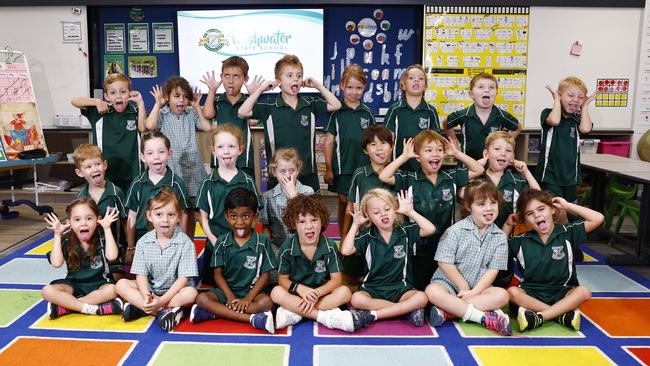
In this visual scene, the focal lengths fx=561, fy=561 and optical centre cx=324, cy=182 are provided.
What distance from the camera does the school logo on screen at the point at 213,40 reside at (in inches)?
218

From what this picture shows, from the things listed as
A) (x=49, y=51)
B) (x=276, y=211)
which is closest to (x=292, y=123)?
(x=276, y=211)

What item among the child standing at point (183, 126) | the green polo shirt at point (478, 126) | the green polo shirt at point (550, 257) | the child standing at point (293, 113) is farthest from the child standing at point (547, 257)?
the child standing at point (183, 126)

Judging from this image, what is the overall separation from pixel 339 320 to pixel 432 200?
0.85 m

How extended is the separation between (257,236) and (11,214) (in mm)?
3149

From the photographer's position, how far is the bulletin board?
554 centimetres

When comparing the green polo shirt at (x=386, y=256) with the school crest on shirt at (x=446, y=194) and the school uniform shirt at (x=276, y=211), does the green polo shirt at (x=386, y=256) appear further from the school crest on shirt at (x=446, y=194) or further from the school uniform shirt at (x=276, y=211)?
the school uniform shirt at (x=276, y=211)

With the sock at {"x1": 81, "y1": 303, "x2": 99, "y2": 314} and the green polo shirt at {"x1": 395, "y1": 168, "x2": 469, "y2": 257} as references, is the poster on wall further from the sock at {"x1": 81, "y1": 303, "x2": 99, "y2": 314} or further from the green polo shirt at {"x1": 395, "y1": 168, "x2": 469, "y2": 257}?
the green polo shirt at {"x1": 395, "y1": 168, "x2": 469, "y2": 257}

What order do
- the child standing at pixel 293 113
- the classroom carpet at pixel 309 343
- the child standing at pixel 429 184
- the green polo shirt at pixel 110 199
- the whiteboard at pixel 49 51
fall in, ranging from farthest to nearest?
1. the whiteboard at pixel 49 51
2. the child standing at pixel 293 113
3. the green polo shirt at pixel 110 199
4. the child standing at pixel 429 184
5. the classroom carpet at pixel 309 343

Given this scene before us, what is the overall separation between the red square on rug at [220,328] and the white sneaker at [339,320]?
7.9 inches

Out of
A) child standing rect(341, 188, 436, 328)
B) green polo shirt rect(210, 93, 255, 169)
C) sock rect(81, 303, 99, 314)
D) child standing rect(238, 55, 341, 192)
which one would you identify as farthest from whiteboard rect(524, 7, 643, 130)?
sock rect(81, 303, 99, 314)

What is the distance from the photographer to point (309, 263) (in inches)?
106

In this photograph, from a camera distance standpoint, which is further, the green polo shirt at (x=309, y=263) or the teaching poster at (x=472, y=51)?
the teaching poster at (x=472, y=51)

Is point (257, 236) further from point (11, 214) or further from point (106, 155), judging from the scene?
point (11, 214)

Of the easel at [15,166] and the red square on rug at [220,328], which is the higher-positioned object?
the easel at [15,166]
